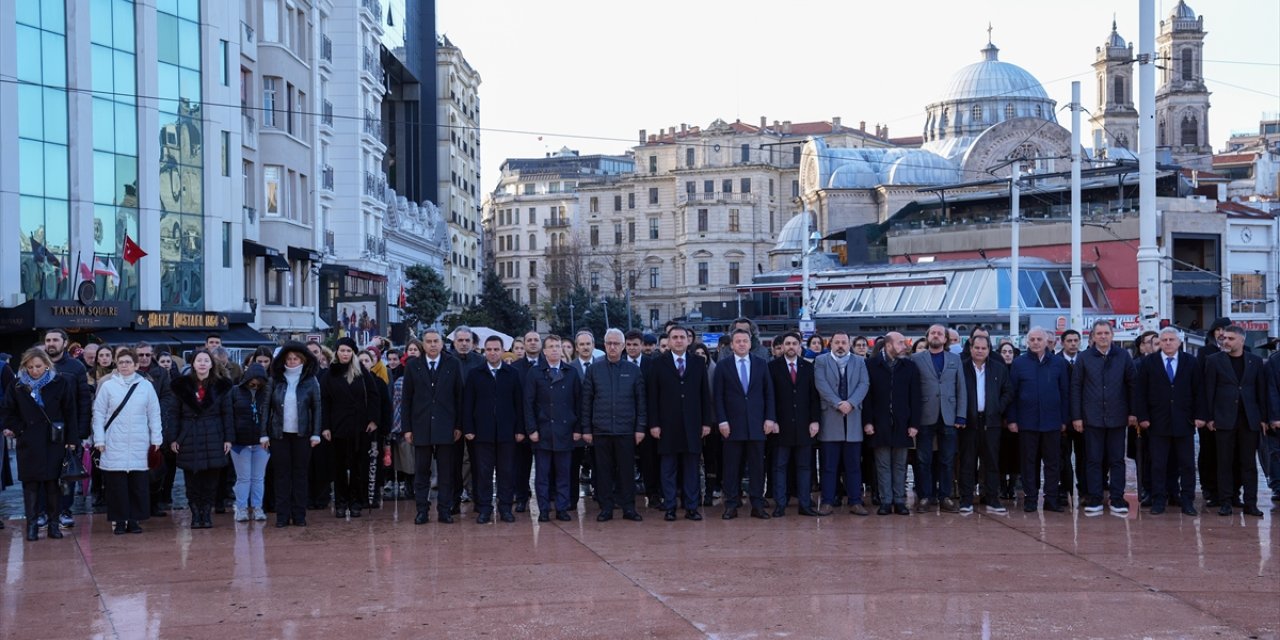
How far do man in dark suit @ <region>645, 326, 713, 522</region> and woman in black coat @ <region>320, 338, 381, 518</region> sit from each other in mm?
2968

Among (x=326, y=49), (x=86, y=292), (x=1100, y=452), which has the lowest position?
(x=1100, y=452)

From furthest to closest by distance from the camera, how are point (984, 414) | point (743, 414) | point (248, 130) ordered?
1. point (248, 130)
2. point (984, 414)
3. point (743, 414)

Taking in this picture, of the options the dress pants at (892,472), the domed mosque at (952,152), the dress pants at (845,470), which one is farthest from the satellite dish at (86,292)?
the domed mosque at (952,152)

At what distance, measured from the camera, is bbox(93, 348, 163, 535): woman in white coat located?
13.0 meters

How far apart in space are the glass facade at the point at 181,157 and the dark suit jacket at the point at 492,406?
21551 millimetres

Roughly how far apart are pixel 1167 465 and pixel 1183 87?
118 m

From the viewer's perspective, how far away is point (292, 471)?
1366cm

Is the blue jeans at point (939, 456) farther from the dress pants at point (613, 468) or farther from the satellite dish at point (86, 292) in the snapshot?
the satellite dish at point (86, 292)

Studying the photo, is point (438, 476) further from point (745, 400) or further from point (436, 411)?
point (745, 400)

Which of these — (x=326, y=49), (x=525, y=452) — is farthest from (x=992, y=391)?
(x=326, y=49)

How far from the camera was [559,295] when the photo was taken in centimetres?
12231

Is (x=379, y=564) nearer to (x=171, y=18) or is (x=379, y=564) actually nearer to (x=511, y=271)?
(x=171, y=18)

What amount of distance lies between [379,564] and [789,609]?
3656mm

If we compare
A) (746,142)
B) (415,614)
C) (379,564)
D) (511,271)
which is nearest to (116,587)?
(379,564)
